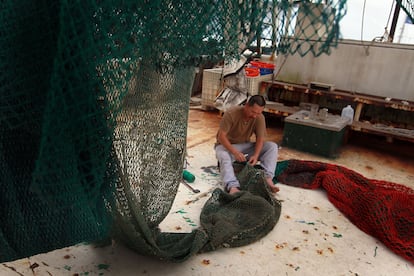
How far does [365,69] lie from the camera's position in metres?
4.56

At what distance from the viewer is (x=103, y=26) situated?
38.6 inches

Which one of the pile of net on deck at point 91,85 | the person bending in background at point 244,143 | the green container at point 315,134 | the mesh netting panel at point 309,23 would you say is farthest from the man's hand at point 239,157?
the mesh netting panel at point 309,23

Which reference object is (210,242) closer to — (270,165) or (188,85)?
(188,85)

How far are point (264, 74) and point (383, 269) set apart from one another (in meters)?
3.63

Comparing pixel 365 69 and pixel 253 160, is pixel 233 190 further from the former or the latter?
pixel 365 69

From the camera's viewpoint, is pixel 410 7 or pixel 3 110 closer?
pixel 3 110

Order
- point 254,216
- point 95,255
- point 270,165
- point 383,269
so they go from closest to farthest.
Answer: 1. point 95,255
2. point 383,269
3. point 254,216
4. point 270,165

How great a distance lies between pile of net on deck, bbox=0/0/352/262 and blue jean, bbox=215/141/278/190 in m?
1.45

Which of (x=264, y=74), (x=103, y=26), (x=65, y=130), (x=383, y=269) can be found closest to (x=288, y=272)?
(x=383, y=269)

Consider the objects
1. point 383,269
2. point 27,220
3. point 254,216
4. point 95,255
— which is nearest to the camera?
point 27,220

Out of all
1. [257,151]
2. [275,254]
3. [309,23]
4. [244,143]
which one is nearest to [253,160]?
[257,151]

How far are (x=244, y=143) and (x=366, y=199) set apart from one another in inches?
47.6

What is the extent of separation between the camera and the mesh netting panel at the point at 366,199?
234 cm

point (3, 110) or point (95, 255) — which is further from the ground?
point (3, 110)
